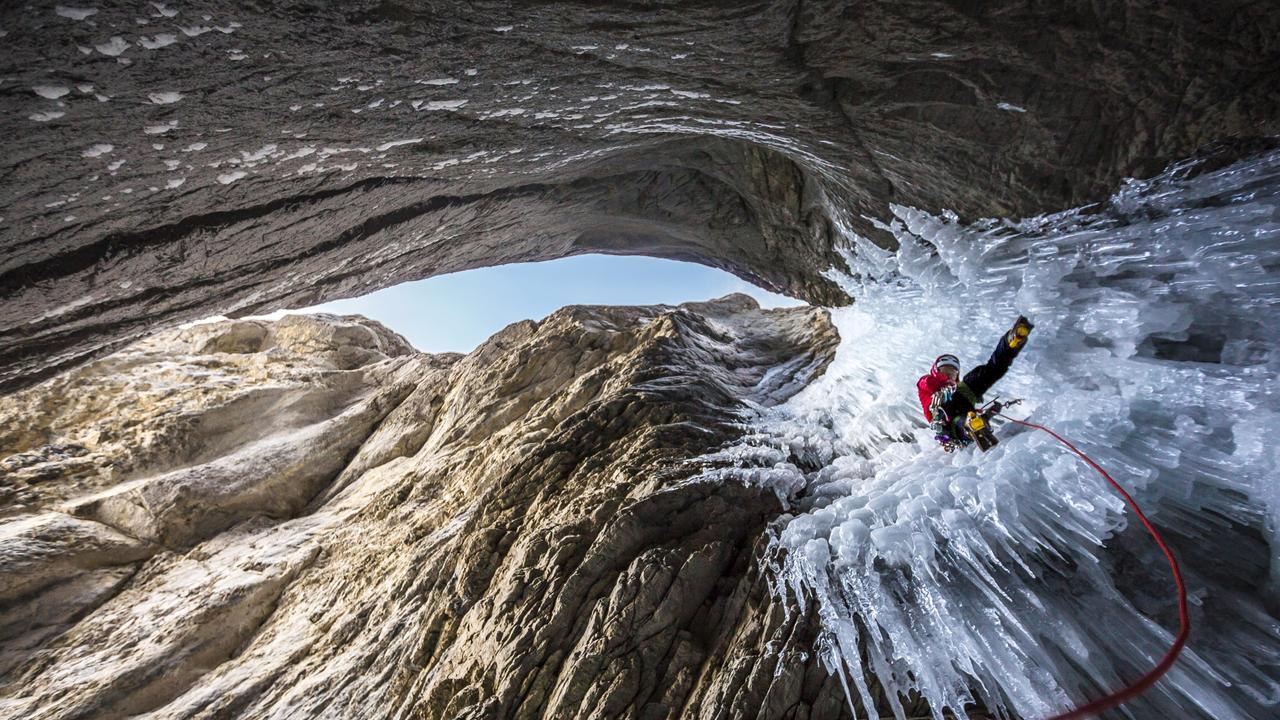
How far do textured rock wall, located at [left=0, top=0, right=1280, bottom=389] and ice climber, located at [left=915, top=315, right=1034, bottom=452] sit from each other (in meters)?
1.46

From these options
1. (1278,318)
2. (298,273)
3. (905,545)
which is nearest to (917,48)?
(1278,318)

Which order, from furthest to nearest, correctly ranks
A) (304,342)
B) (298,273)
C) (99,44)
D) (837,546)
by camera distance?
(304,342), (298,273), (837,546), (99,44)

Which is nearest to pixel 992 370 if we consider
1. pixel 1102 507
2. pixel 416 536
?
pixel 1102 507

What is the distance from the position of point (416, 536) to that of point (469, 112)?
5.16 m

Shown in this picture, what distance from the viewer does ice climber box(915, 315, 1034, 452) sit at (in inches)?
178

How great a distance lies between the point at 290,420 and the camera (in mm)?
11281

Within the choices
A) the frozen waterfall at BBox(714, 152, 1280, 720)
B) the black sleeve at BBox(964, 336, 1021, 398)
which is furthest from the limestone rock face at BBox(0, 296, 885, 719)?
the black sleeve at BBox(964, 336, 1021, 398)

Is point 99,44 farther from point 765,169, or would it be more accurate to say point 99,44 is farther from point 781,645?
point 765,169

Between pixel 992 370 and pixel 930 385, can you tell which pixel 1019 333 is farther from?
pixel 930 385

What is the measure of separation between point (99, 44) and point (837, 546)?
6.04 metres

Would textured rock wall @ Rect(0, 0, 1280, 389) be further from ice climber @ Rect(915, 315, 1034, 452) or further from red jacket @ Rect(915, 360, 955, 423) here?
red jacket @ Rect(915, 360, 955, 423)

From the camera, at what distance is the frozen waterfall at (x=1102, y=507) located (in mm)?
3268

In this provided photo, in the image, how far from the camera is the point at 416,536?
667 centimetres

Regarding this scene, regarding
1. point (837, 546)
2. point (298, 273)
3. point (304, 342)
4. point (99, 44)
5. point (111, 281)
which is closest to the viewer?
point (99, 44)
